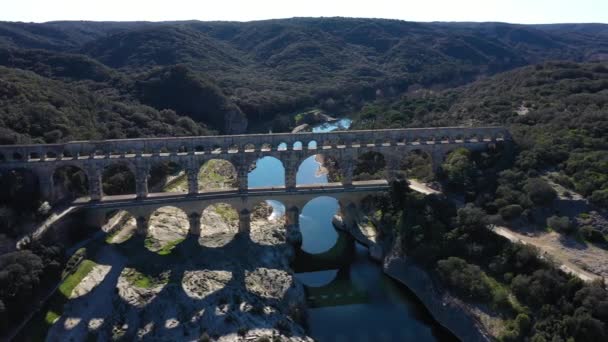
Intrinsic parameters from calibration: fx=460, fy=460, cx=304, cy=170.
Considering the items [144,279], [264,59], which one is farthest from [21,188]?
[264,59]

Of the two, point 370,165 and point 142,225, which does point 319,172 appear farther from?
point 142,225

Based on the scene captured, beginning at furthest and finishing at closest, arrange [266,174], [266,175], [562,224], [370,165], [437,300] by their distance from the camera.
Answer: [266,174] < [266,175] < [370,165] < [562,224] < [437,300]

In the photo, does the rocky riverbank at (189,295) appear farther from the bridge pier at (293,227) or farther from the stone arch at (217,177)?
the stone arch at (217,177)

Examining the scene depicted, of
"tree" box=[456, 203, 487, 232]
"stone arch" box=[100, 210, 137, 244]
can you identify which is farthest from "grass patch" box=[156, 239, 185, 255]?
"tree" box=[456, 203, 487, 232]

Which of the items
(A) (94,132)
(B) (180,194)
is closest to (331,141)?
(B) (180,194)

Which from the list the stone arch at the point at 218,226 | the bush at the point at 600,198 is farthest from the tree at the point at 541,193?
the stone arch at the point at 218,226

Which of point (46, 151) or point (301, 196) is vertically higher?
point (46, 151)

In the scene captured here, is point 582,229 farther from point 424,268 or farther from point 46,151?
point 46,151
